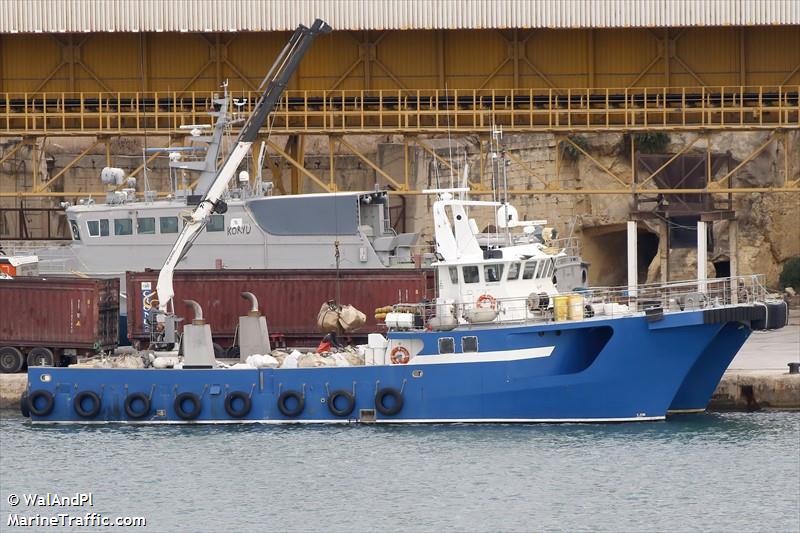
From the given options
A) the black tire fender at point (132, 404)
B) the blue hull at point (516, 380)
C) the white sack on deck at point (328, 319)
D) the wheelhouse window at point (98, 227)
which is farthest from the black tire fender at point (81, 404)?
the wheelhouse window at point (98, 227)

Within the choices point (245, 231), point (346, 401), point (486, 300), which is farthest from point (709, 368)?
point (245, 231)

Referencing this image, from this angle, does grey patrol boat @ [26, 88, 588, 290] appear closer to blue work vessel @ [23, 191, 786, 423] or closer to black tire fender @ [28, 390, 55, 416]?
blue work vessel @ [23, 191, 786, 423]

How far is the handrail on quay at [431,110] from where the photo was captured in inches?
2099

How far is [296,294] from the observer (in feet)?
154

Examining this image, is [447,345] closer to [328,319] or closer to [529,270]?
[529,270]

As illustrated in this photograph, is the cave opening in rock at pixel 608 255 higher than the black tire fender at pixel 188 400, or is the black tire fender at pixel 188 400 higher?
the cave opening in rock at pixel 608 255

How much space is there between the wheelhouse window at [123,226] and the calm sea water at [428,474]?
764 cm

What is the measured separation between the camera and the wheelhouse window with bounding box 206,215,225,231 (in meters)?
49.2

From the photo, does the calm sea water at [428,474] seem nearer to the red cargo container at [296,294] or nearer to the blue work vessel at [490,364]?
the blue work vessel at [490,364]

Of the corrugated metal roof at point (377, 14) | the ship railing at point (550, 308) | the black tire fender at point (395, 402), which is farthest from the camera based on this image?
the corrugated metal roof at point (377, 14)

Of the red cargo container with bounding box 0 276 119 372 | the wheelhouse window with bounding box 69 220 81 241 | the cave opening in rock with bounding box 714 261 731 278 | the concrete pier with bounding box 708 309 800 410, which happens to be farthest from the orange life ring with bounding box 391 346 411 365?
the cave opening in rock with bounding box 714 261 731 278

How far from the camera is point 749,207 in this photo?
59906mm

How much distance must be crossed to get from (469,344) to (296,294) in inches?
265

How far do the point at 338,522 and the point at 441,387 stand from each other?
860 cm
